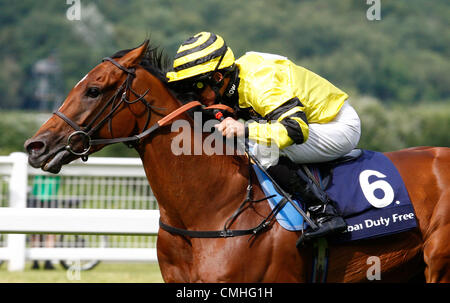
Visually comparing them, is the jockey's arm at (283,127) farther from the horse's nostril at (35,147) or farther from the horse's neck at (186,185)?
the horse's nostril at (35,147)

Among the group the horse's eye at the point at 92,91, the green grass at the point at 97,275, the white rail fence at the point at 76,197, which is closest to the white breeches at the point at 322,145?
the horse's eye at the point at 92,91

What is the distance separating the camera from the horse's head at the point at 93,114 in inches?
139

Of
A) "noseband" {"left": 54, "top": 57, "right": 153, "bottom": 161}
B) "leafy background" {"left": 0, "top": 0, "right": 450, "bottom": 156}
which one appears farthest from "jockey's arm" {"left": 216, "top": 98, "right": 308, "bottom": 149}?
"leafy background" {"left": 0, "top": 0, "right": 450, "bottom": 156}

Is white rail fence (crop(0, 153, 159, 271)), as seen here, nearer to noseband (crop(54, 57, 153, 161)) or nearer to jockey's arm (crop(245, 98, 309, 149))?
noseband (crop(54, 57, 153, 161))

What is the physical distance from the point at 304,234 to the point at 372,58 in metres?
68.1

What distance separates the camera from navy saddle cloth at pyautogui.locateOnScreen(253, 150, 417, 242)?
147 inches

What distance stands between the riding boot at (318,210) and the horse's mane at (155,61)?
929 millimetres

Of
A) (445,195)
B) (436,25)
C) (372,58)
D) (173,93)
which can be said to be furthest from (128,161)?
(436,25)
